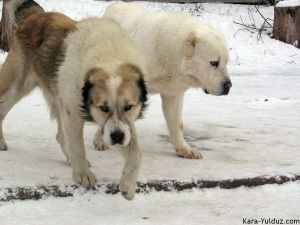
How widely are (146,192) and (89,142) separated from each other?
1654 mm

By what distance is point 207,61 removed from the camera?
5.68 metres

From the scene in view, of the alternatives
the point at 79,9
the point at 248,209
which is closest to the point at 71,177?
the point at 248,209

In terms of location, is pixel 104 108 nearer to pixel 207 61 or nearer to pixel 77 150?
pixel 77 150

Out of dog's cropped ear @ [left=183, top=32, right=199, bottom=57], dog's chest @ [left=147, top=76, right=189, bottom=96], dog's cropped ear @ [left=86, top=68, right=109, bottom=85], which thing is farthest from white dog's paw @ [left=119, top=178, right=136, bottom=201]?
dog's cropped ear @ [left=183, top=32, right=199, bottom=57]

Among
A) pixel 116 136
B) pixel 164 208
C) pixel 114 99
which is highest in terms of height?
pixel 114 99

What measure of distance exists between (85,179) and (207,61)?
1862 mm

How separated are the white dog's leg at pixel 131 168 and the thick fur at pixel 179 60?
1.37 metres

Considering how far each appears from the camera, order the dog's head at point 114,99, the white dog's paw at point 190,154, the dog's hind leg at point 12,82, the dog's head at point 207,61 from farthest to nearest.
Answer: the white dog's paw at point 190,154 → the dog's head at point 207,61 → the dog's hind leg at point 12,82 → the dog's head at point 114,99

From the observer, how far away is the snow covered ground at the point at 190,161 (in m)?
4.35

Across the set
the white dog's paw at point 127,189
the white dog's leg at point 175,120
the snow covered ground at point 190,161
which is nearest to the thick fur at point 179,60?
the white dog's leg at point 175,120

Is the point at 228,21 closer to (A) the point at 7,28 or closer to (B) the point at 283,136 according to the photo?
(A) the point at 7,28

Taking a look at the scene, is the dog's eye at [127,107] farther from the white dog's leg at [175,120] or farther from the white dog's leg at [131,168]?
the white dog's leg at [175,120]

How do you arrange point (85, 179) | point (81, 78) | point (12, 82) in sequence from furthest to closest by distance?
point (12, 82) < point (85, 179) < point (81, 78)

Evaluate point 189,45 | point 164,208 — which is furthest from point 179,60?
point 164,208
